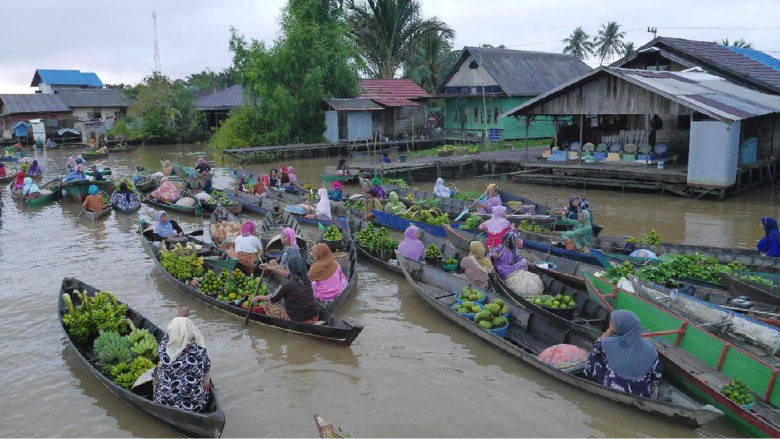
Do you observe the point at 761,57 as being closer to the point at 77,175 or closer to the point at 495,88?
the point at 495,88

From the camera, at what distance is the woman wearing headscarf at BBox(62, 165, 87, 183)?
21547mm

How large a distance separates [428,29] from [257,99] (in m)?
13.4

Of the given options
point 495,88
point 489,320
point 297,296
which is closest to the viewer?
point 297,296

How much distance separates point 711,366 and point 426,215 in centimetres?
864

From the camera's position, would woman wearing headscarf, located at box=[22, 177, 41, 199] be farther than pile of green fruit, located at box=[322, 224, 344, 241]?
Yes

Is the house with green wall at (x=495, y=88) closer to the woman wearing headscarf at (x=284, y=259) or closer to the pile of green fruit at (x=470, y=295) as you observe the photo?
the woman wearing headscarf at (x=284, y=259)

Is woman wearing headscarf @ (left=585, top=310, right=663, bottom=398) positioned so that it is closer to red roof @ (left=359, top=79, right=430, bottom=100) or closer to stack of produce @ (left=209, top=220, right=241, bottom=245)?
stack of produce @ (left=209, top=220, right=241, bottom=245)

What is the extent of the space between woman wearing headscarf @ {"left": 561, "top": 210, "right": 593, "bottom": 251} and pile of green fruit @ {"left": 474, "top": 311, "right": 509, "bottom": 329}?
3.76 m

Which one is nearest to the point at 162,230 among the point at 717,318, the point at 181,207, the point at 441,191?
the point at 181,207

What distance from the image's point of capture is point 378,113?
38.3 m

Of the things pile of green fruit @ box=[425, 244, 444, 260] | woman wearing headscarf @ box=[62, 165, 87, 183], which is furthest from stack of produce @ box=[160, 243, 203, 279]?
woman wearing headscarf @ box=[62, 165, 87, 183]

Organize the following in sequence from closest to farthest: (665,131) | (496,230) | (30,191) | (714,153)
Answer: (496,230), (714,153), (30,191), (665,131)

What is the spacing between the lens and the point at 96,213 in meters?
Answer: 18.4

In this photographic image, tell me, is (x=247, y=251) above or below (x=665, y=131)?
below
